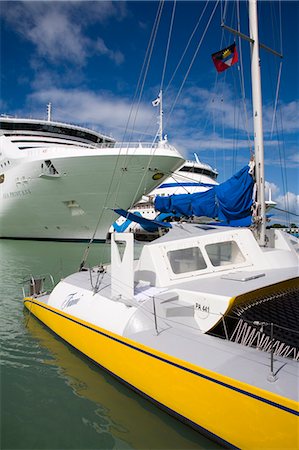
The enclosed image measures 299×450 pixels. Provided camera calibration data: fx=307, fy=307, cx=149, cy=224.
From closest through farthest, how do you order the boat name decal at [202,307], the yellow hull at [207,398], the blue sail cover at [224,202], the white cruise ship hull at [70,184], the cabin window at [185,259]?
the yellow hull at [207,398] < the boat name decal at [202,307] < the cabin window at [185,259] < the blue sail cover at [224,202] < the white cruise ship hull at [70,184]

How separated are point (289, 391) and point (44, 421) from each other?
9.52 feet

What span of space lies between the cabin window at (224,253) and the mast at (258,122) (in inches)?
37.5

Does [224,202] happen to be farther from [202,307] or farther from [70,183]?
[70,183]

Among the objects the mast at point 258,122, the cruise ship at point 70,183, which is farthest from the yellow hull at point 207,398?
the cruise ship at point 70,183

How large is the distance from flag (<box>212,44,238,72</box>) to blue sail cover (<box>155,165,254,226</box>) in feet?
9.86

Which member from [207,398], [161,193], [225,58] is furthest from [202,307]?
[161,193]

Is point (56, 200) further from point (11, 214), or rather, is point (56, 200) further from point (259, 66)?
point (259, 66)

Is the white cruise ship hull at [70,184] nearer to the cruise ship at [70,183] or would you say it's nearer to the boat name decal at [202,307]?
the cruise ship at [70,183]

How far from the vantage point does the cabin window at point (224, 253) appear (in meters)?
5.91

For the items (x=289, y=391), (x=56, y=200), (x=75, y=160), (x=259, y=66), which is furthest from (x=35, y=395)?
(x=56, y=200)

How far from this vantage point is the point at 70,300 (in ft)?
20.8

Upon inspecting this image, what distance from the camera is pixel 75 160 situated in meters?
22.4

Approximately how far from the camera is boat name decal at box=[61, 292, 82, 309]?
6.15 m

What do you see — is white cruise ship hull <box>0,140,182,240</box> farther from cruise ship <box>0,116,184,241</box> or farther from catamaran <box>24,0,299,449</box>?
catamaran <box>24,0,299,449</box>
